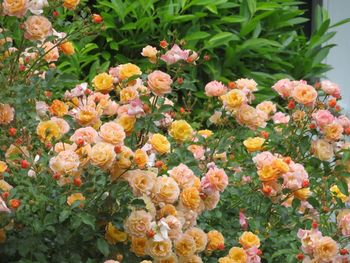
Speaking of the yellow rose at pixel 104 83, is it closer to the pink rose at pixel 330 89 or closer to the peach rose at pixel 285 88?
the peach rose at pixel 285 88

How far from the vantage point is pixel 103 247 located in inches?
95.1

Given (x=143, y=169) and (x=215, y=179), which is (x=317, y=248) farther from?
(x=143, y=169)

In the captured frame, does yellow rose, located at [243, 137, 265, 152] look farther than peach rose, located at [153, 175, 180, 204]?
Yes

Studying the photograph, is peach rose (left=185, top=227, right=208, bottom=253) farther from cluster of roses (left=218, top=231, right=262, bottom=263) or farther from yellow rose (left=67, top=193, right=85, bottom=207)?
yellow rose (left=67, top=193, right=85, bottom=207)

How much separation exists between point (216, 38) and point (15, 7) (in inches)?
79.6

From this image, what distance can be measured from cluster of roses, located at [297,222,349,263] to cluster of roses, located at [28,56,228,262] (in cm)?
22

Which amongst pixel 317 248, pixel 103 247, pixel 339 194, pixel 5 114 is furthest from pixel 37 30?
pixel 339 194

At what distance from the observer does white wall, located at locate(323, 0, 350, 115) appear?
578 cm

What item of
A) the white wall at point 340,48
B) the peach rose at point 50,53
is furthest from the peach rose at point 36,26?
the white wall at point 340,48

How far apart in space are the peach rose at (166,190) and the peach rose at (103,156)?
17 centimetres

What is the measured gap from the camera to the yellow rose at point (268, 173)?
269cm

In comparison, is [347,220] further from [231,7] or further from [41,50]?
[231,7]

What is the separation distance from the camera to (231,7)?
15.8 feet

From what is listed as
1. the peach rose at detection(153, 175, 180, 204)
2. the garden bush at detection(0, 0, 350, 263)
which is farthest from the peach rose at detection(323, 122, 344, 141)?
the peach rose at detection(153, 175, 180, 204)
